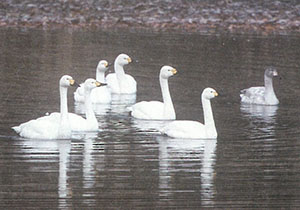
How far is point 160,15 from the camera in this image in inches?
1524

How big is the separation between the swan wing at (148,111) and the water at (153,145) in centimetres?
26

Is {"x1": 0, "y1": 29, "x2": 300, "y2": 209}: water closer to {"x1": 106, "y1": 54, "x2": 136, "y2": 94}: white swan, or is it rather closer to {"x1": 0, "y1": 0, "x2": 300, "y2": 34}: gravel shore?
{"x1": 106, "y1": 54, "x2": 136, "y2": 94}: white swan

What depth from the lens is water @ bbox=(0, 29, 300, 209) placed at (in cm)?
1285

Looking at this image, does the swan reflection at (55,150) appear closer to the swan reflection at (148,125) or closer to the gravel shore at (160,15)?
the swan reflection at (148,125)

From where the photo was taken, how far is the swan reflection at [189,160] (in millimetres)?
13312

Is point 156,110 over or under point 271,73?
under

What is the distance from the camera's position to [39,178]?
1370 centimetres

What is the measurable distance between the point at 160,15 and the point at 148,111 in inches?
765

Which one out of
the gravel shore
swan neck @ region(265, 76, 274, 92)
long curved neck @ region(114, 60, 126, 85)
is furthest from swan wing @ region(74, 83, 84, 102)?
the gravel shore

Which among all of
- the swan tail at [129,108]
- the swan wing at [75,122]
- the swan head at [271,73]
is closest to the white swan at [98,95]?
the swan tail at [129,108]

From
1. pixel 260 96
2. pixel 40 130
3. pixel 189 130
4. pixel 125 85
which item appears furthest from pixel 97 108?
pixel 40 130

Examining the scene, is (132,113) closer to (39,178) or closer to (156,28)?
(39,178)

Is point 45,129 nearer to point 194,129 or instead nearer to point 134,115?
point 194,129

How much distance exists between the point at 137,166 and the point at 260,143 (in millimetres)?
2986
